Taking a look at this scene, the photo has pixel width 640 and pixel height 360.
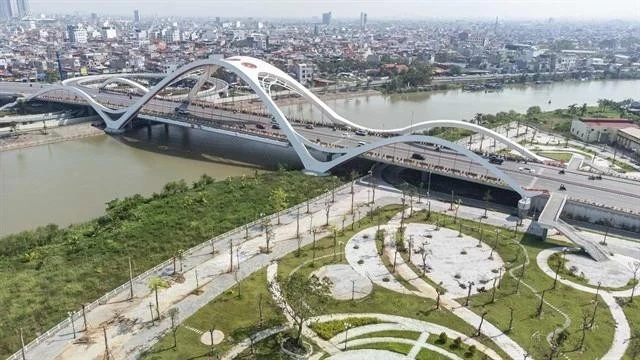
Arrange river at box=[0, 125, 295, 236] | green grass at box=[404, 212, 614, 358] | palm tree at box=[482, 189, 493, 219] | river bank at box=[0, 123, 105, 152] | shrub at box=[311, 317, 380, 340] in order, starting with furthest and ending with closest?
river bank at box=[0, 123, 105, 152] → river at box=[0, 125, 295, 236] → palm tree at box=[482, 189, 493, 219] → shrub at box=[311, 317, 380, 340] → green grass at box=[404, 212, 614, 358]

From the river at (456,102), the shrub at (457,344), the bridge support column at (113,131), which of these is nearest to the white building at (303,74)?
the river at (456,102)

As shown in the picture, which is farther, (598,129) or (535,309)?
(598,129)

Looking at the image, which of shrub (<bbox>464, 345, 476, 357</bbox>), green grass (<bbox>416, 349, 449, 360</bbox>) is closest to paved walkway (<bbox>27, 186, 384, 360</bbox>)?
green grass (<bbox>416, 349, 449, 360</bbox>)

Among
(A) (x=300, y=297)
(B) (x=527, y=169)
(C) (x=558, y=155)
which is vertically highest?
(A) (x=300, y=297)

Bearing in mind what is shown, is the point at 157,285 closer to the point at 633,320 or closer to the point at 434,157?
the point at 633,320

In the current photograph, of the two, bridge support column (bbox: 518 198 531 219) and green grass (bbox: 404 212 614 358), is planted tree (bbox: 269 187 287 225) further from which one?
bridge support column (bbox: 518 198 531 219)

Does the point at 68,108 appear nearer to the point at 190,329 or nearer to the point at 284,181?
the point at 284,181

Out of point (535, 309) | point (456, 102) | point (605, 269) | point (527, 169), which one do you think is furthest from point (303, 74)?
point (535, 309)
